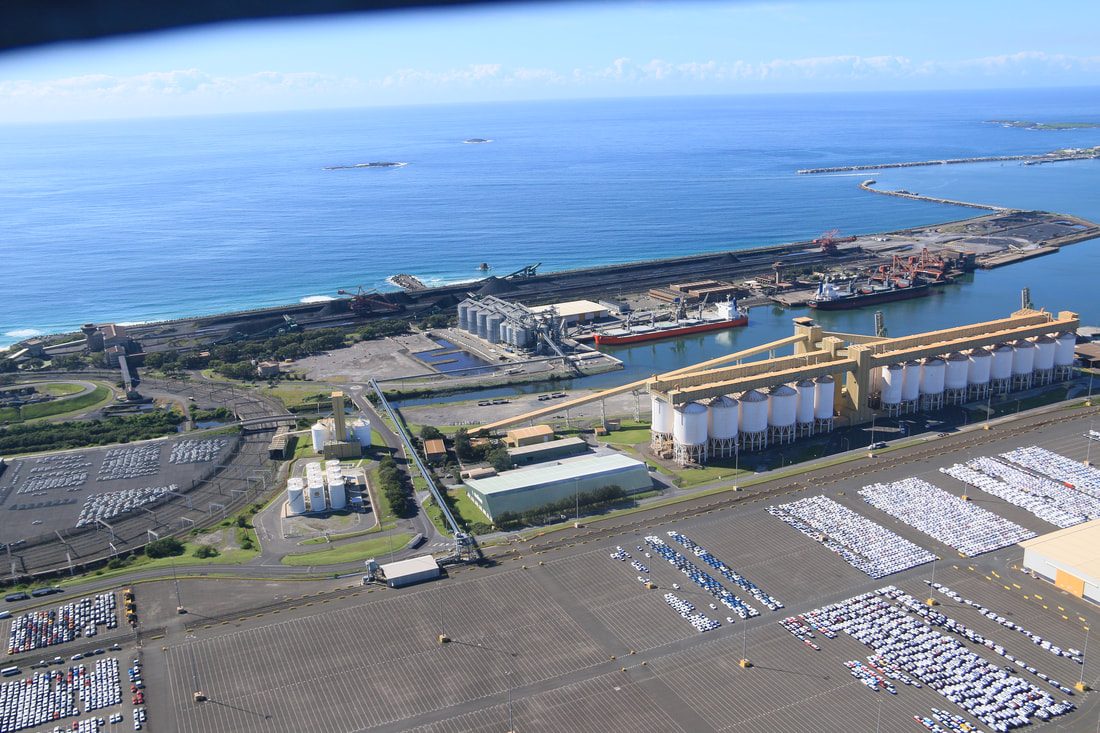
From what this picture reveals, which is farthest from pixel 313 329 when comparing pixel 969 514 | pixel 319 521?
pixel 969 514

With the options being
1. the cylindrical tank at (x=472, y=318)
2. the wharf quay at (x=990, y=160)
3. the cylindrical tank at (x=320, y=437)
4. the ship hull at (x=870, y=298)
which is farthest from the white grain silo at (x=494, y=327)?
the wharf quay at (x=990, y=160)

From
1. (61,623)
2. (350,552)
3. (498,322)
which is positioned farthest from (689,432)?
(498,322)

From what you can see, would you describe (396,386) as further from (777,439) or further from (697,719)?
(697,719)

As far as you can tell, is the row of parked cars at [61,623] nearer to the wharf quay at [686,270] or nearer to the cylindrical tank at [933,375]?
the cylindrical tank at [933,375]

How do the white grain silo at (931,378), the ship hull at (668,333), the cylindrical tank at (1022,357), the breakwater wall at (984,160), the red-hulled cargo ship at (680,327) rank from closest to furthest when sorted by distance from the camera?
the white grain silo at (931,378) < the cylindrical tank at (1022,357) < the ship hull at (668,333) < the red-hulled cargo ship at (680,327) < the breakwater wall at (984,160)

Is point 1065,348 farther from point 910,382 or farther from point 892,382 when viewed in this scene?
point 892,382

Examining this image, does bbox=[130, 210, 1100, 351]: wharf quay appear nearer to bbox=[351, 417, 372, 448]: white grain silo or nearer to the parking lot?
bbox=[351, 417, 372, 448]: white grain silo
